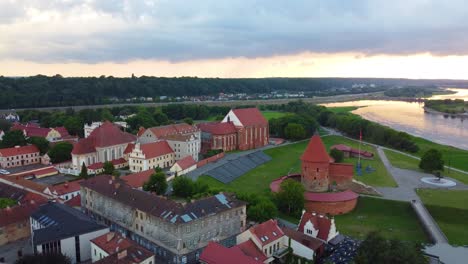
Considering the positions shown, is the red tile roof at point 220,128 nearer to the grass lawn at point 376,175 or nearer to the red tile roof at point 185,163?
the red tile roof at point 185,163

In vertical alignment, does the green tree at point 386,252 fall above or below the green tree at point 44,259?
above

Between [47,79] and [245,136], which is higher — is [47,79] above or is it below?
above

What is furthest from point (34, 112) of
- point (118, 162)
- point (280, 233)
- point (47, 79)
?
point (280, 233)

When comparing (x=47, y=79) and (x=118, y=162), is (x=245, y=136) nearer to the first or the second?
(x=118, y=162)

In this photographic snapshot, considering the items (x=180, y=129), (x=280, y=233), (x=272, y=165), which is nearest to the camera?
(x=280, y=233)

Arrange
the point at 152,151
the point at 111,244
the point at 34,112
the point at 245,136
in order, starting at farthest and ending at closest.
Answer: the point at 34,112, the point at 245,136, the point at 152,151, the point at 111,244

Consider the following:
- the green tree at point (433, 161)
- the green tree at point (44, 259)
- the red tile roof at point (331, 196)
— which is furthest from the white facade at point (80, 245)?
the green tree at point (433, 161)
